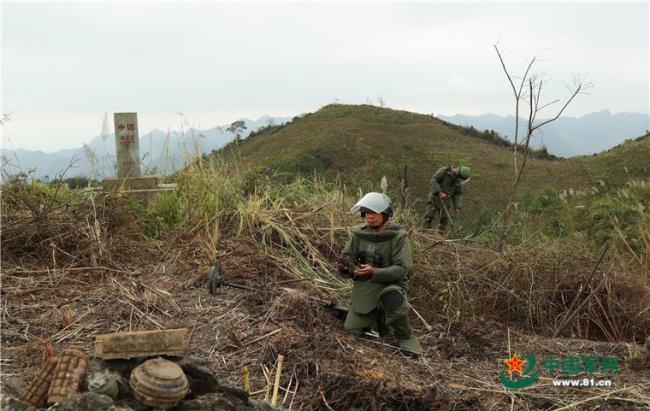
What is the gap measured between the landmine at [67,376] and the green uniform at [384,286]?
2010 mm

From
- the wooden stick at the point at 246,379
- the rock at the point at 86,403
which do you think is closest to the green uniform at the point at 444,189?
the wooden stick at the point at 246,379

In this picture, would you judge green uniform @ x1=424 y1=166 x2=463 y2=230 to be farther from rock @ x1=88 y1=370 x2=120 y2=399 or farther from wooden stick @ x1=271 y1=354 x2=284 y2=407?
rock @ x1=88 y1=370 x2=120 y2=399

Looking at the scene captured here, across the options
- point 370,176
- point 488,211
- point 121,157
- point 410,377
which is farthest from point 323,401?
point 370,176

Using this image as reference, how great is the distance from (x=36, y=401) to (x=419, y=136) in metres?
19.0

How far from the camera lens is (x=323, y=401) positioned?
3.01 m

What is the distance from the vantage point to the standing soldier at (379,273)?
3869 mm

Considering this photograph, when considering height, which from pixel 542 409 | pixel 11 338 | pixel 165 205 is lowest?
pixel 542 409

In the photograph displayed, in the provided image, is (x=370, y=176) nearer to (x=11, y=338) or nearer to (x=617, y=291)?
(x=617, y=291)

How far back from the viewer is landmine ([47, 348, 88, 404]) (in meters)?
2.28

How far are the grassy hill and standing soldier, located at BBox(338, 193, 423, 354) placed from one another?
8.72 metres

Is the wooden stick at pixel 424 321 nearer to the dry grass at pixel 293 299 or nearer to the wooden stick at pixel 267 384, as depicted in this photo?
the dry grass at pixel 293 299

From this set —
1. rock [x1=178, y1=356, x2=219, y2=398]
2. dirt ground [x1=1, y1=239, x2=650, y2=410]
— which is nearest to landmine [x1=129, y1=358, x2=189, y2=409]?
rock [x1=178, y1=356, x2=219, y2=398]

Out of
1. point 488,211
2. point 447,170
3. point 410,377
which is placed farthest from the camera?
point 488,211

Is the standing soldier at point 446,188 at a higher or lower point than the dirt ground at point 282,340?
higher
